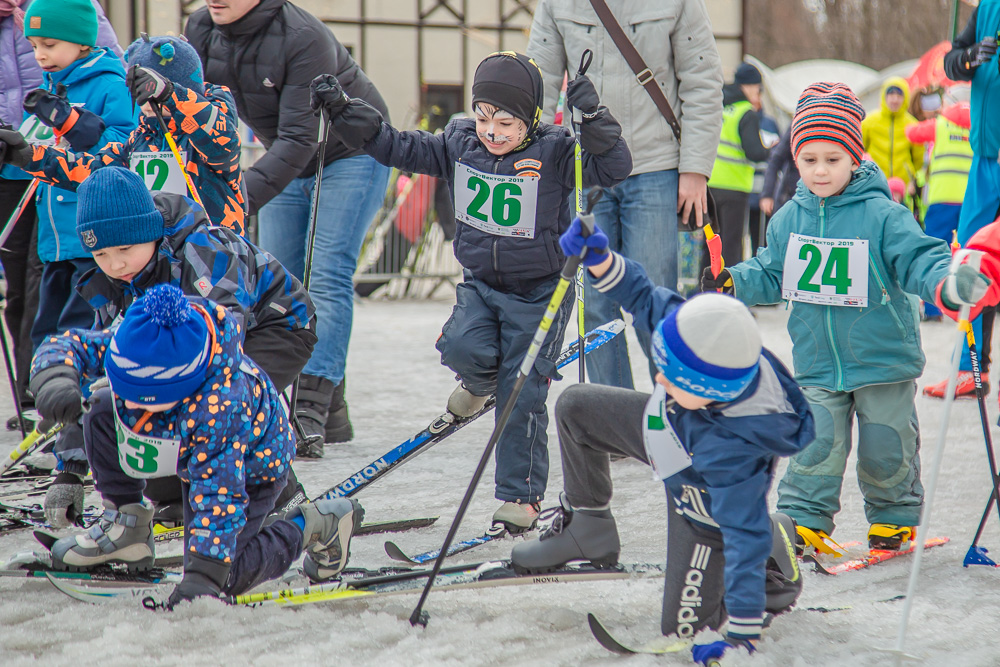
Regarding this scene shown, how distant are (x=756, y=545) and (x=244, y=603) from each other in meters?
1.23

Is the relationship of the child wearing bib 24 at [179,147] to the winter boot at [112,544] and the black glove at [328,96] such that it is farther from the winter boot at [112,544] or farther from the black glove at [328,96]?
the winter boot at [112,544]

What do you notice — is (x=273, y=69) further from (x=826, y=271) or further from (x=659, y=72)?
(x=826, y=271)

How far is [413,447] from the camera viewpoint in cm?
331

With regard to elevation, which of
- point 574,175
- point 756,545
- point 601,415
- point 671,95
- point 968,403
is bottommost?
point 968,403

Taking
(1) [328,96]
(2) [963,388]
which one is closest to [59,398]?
(1) [328,96]

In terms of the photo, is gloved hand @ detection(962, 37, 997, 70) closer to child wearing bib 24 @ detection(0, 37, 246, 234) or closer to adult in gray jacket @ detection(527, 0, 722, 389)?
adult in gray jacket @ detection(527, 0, 722, 389)

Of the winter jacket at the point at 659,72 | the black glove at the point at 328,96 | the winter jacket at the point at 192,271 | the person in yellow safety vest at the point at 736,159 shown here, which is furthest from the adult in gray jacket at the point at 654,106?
the person in yellow safety vest at the point at 736,159

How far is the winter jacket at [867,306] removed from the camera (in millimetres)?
3025

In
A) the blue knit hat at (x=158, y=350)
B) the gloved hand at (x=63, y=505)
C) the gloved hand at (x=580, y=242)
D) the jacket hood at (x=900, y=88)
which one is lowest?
the gloved hand at (x=63, y=505)

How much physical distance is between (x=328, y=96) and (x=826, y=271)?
1678 millimetres

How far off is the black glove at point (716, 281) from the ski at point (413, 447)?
20.0 inches

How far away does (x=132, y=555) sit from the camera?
2.67 m

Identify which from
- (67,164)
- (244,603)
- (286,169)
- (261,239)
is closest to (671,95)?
(286,169)

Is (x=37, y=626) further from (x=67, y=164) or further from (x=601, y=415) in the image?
(x=67, y=164)
